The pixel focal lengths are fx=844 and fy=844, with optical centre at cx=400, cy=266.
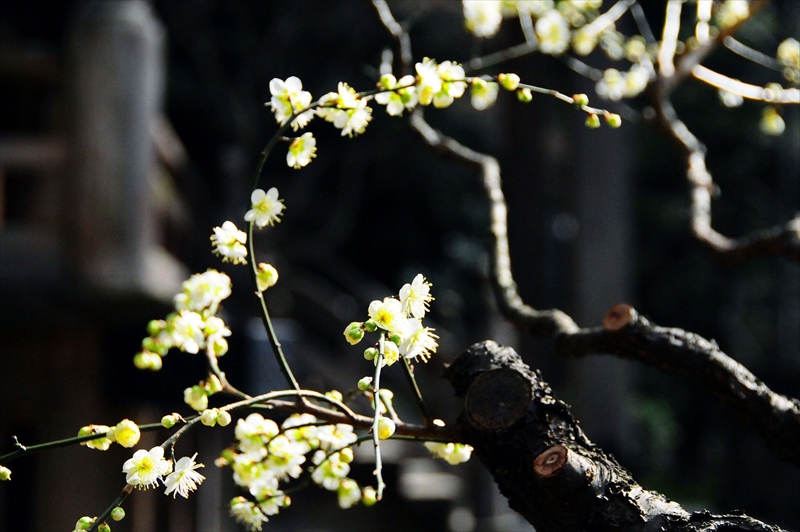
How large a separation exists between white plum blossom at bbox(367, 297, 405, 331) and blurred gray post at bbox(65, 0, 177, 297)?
2.39 m

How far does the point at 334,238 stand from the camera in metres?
8.14

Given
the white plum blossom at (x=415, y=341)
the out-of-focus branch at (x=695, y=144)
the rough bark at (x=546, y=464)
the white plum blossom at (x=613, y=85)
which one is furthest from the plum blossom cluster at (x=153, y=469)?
the white plum blossom at (x=613, y=85)

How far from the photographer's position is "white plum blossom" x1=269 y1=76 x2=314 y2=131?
1.22m

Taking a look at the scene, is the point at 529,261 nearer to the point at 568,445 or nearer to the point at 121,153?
the point at 121,153

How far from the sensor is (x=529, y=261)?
4.25 meters

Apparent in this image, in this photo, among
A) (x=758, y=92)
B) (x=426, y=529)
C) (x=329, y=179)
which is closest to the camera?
(x=758, y=92)

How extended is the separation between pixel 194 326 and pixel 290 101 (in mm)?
378

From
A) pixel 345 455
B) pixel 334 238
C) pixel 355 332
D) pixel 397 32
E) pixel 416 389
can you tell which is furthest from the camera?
pixel 334 238

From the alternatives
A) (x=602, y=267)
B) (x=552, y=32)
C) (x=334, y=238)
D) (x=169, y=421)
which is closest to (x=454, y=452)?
(x=169, y=421)

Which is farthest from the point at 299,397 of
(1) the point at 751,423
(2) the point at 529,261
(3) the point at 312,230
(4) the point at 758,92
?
(3) the point at 312,230

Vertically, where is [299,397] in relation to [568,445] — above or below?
above

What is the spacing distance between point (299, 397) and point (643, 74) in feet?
5.98

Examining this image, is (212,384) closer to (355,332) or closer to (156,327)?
(156,327)

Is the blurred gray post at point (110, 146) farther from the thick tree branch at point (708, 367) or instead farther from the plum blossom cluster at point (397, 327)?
the plum blossom cluster at point (397, 327)
